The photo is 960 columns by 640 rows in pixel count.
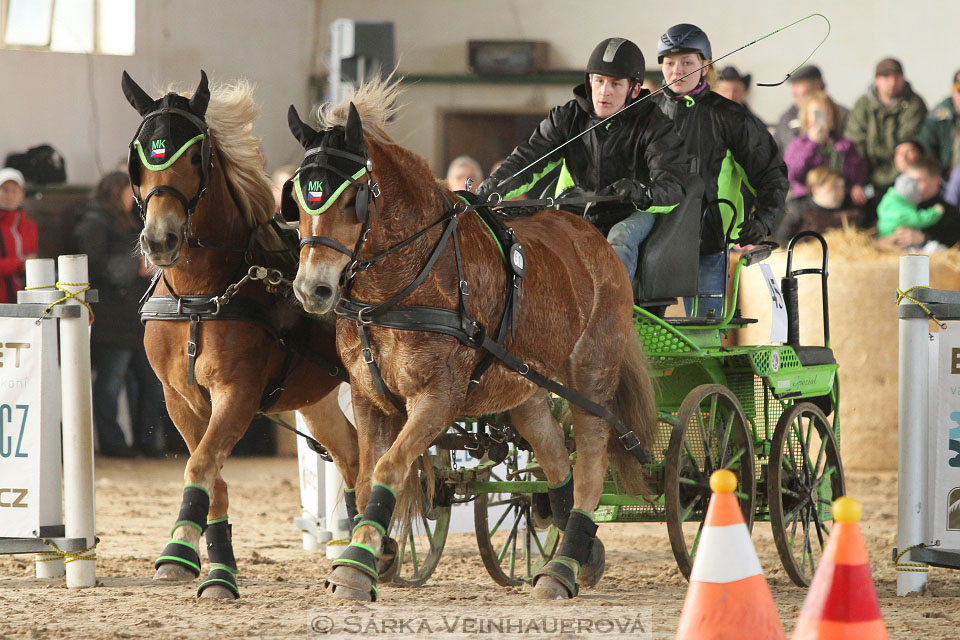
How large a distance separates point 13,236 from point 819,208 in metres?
6.21

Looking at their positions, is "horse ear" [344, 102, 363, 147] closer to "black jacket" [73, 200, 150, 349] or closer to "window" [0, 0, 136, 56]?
"black jacket" [73, 200, 150, 349]

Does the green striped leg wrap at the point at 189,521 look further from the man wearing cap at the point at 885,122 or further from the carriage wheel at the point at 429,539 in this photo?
the man wearing cap at the point at 885,122

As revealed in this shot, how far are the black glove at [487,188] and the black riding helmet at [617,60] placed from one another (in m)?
0.61

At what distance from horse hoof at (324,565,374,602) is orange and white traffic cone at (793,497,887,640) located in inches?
56.7

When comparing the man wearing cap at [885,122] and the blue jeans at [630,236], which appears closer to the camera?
the blue jeans at [630,236]

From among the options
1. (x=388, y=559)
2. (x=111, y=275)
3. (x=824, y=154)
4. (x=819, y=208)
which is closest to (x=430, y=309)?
(x=388, y=559)

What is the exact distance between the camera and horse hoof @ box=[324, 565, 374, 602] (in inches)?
157

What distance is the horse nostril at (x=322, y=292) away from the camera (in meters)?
3.85

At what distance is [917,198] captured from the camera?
31.8 ft

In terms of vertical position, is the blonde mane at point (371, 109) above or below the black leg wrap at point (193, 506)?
above

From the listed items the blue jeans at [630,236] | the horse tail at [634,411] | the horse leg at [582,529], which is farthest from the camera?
the blue jeans at [630,236]

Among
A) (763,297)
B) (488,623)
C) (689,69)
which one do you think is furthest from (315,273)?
(763,297)

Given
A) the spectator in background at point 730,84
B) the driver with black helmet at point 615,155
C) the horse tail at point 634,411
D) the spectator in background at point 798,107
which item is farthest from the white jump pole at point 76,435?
the spectator in background at point 798,107

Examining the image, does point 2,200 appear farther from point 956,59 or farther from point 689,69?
point 956,59
